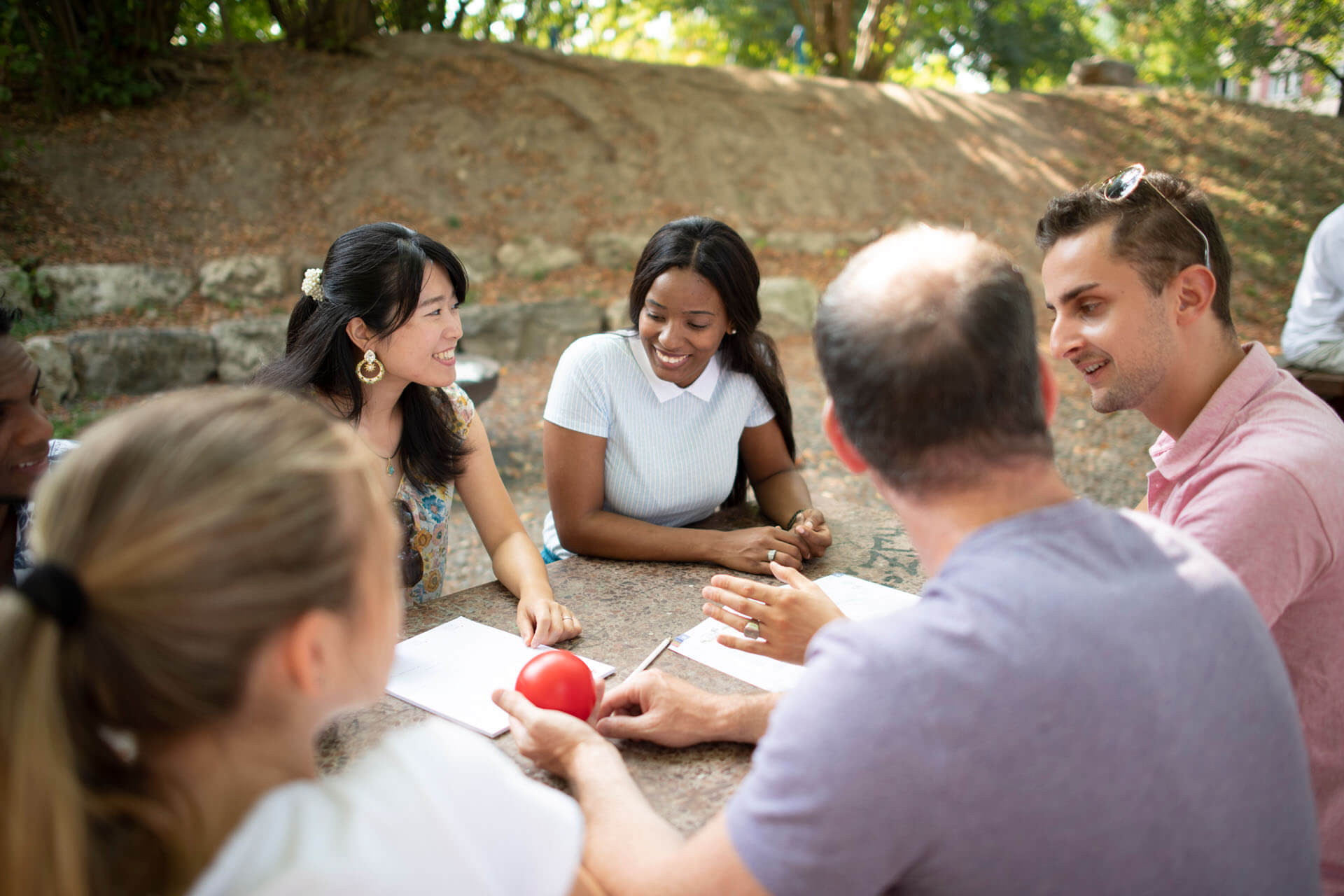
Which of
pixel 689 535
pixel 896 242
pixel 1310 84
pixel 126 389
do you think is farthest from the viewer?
pixel 1310 84

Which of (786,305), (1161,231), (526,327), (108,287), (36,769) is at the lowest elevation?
(526,327)

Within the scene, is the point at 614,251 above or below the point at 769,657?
above

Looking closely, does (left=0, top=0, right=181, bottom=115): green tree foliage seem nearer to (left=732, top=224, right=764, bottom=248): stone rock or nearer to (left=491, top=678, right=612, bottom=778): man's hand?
(left=732, top=224, right=764, bottom=248): stone rock

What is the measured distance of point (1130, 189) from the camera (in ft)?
6.34

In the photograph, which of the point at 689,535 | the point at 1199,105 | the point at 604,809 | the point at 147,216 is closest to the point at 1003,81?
the point at 1199,105

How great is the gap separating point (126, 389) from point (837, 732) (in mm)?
7220

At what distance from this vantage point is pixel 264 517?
861 mm

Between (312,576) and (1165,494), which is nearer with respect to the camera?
(312,576)

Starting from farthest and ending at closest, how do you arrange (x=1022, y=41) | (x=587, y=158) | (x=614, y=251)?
(x=1022, y=41), (x=587, y=158), (x=614, y=251)

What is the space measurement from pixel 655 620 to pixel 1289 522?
1314mm

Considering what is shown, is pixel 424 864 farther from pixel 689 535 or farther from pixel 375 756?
pixel 689 535

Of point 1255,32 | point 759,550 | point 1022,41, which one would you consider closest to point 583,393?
point 759,550

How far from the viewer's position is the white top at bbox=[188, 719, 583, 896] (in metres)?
0.82

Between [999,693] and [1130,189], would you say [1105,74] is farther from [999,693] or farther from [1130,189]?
[999,693]
